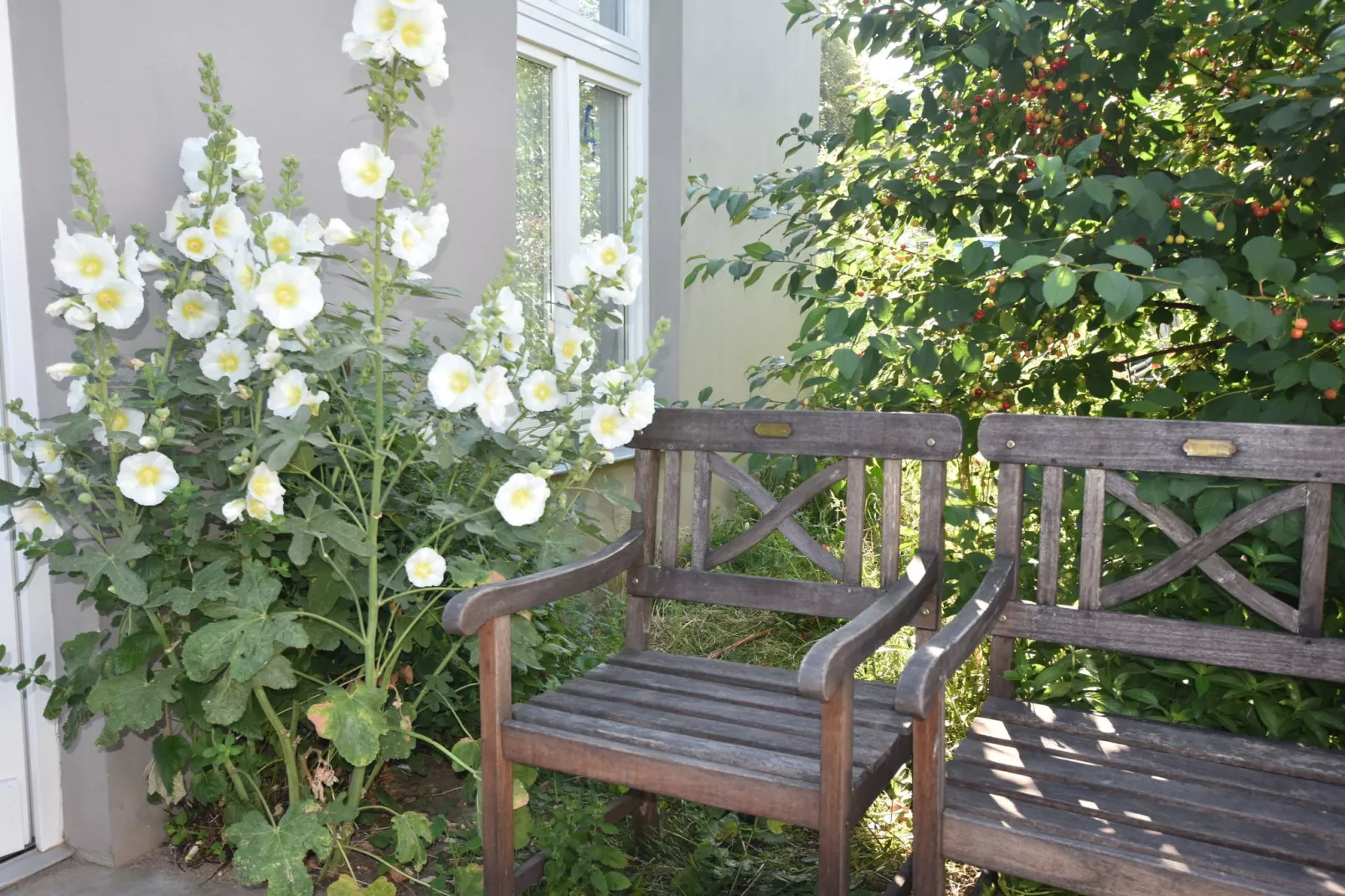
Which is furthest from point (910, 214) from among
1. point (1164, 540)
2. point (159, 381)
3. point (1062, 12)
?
point (159, 381)

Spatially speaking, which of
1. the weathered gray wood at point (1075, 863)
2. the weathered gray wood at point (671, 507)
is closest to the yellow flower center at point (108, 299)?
the weathered gray wood at point (671, 507)

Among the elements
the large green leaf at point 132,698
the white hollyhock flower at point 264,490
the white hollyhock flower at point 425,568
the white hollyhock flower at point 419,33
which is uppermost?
the white hollyhock flower at point 419,33

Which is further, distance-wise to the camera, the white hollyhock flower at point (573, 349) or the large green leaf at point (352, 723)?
the white hollyhock flower at point (573, 349)

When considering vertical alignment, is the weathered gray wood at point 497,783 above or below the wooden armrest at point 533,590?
below

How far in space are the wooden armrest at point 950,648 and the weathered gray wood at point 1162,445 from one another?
0.78 ft

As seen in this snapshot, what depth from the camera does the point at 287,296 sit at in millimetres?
1608

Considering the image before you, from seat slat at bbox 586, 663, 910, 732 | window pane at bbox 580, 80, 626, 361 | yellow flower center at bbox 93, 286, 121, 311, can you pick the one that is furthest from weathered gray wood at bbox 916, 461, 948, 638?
window pane at bbox 580, 80, 626, 361

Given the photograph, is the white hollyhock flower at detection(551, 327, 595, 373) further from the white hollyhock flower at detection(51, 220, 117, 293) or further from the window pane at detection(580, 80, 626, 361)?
the window pane at detection(580, 80, 626, 361)

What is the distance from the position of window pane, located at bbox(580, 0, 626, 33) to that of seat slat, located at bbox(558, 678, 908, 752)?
9.86 feet

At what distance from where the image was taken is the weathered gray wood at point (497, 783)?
1.74 meters

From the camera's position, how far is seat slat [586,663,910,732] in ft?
5.89

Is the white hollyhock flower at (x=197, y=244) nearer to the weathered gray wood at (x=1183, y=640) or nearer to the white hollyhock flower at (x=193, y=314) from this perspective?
the white hollyhock flower at (x=193, y=314)

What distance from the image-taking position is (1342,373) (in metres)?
1.84

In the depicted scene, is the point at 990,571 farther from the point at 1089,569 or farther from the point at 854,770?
the point at 854,770
